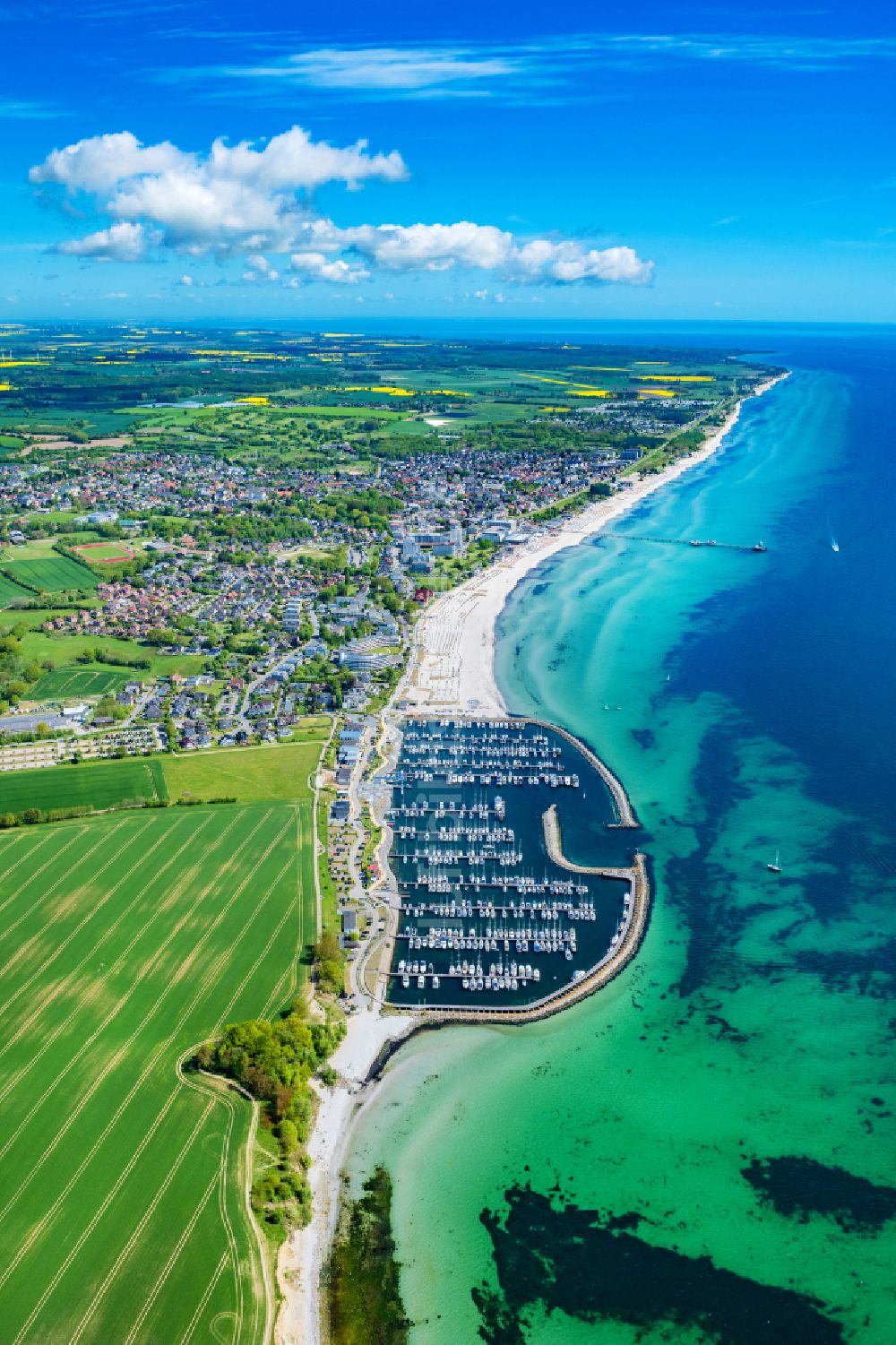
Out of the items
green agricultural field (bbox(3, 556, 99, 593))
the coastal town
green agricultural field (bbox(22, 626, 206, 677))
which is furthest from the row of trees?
green agricultural field (bbox(3, 556, 99, 593))

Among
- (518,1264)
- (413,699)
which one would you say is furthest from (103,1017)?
(413,699)

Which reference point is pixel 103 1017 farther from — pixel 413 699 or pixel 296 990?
pixel 413 699

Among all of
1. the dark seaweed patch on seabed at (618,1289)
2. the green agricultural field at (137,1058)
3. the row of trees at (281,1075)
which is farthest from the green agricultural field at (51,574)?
the dark seaweed patch on seabed at (618,1289)

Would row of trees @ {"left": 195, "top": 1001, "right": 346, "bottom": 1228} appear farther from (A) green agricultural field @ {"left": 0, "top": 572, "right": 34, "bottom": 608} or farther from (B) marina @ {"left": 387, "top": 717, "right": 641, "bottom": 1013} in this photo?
(A) green agricultural field @ {"left": 0, "top": 572, "right": 34, "bottom": 608}

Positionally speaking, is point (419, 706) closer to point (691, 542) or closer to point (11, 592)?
point (11, 592)

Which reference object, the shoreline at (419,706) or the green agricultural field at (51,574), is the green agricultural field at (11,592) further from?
the shoreline at (419,706)
